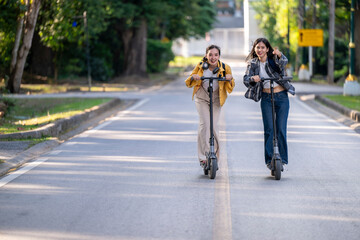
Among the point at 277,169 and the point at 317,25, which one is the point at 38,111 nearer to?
the point at 277,169

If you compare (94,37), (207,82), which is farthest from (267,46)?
(94,37)

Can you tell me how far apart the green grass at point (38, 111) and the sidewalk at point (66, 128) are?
12.3 inches

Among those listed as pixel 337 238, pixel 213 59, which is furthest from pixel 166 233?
pixel 213 59

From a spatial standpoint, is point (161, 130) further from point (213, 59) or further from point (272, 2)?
point (272, 2)

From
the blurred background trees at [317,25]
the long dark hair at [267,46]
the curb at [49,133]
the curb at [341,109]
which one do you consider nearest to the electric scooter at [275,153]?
the long dark hair at [267,46]

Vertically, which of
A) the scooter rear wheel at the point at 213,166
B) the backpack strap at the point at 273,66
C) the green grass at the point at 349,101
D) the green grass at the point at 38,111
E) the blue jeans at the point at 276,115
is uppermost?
the backpack strap at the point at 273,66

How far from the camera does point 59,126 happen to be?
629 inches

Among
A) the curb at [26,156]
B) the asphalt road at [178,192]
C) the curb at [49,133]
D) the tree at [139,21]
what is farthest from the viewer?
the tree at [139,21]

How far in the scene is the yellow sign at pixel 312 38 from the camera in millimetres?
41594

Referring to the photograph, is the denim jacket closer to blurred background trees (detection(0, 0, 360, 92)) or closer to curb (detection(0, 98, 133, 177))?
curb (detection(0, 98, 133, 177))

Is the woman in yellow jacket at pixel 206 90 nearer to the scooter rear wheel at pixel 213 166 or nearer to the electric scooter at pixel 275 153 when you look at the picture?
the scooter rear wheel at pixel 213 166

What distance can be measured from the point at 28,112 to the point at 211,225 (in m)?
14.2

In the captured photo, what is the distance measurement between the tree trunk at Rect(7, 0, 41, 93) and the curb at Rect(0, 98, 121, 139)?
7177 mm

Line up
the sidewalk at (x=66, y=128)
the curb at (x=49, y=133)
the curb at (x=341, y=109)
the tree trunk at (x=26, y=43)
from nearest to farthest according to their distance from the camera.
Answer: the curb at (x=49, y=133) → the sidewalk at (x=66, y=128) → the curb at (x=341, y=109) → the tree trunk at (x=26, y=43)
